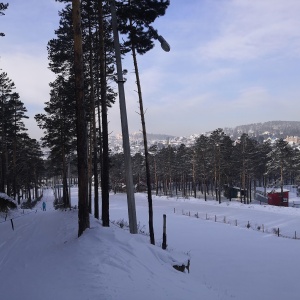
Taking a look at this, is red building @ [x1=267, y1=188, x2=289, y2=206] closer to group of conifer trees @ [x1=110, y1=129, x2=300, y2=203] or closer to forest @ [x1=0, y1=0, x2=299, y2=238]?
group of conifer trees @ [x1=110, y1=129, x2=300, y2=203]

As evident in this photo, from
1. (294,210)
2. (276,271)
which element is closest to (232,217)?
(294,210)

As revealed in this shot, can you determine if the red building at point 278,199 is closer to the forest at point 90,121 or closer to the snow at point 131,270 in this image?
the forest at point 90,121

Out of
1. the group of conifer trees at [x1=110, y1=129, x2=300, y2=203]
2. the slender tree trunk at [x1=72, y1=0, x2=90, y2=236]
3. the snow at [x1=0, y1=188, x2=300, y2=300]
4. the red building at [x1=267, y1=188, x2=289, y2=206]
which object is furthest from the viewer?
the group of conifer trees at [x1=110, y1=129, x2=300, y2=203]

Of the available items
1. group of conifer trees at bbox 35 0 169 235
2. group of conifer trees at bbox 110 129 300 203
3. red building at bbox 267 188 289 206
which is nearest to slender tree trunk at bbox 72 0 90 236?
group of conifer trees at bbox 35 0 169 235

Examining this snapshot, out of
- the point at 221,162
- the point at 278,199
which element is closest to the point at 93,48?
the point at 221,162

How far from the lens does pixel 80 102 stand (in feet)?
33.6

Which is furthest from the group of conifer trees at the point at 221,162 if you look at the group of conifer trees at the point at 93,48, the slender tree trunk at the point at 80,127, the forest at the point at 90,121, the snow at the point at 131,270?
the slender tree trunk at the point at 80,127

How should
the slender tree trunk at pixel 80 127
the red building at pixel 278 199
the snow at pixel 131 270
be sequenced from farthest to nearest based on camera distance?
1. the red building at pixel 278 199
2. the slender tree trunk at pixel 80 127
3. the snow at pixel 131 270

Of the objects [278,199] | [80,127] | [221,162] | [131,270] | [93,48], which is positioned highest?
[93,48]

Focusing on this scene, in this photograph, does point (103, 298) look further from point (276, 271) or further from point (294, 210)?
point (294, 210)

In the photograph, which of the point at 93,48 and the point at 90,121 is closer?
the point at 93,48

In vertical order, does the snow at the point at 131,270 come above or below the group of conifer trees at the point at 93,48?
below

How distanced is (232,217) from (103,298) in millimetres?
33116

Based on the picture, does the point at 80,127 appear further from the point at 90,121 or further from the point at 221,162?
the point at 221,162
